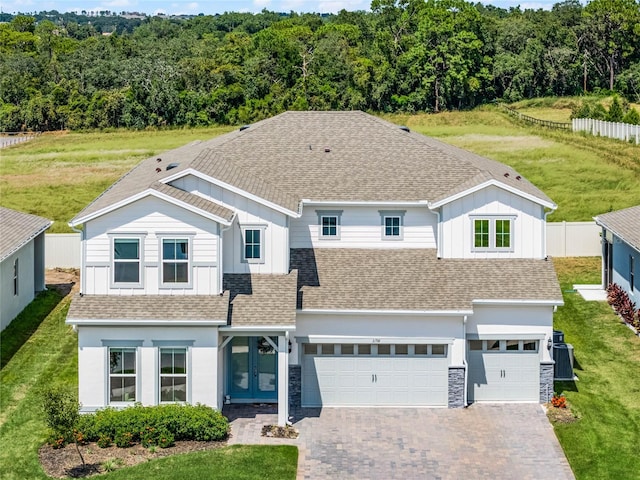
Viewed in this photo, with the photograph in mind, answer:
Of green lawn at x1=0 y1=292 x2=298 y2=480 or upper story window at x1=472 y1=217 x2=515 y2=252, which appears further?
upper story window at x1=472 y1=217 x2=515 y2=252

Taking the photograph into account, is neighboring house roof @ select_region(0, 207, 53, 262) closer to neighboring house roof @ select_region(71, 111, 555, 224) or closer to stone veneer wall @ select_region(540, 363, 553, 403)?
neighboring house roof @ select_region(71, 111, 555, 224)

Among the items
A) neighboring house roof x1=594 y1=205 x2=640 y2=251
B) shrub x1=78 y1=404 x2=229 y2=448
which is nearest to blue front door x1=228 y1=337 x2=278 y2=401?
shrub x1=78 y1=404 x2=229 y2=448

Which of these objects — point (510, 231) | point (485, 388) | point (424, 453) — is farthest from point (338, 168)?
point (424, 453)

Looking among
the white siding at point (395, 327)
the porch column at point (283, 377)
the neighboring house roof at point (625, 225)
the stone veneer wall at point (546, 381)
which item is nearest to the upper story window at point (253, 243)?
the white siding at point (395, 327)

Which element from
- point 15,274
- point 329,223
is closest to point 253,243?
point 329,223

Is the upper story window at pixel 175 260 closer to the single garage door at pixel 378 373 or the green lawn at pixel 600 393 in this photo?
the single garage door at pixel 378 373

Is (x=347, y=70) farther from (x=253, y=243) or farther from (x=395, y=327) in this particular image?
(x=395, y=327)

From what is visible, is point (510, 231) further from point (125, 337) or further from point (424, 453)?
point (125, 337)
